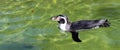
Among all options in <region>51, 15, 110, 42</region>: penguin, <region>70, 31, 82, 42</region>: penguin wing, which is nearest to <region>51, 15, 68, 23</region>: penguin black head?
<region>51, 15, 110, 42</region>: penguin

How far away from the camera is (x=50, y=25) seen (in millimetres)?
9266

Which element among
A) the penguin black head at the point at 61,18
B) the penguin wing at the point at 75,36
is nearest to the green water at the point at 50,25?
the penguin wing at the point at 75,36

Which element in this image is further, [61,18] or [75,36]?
[61,18]

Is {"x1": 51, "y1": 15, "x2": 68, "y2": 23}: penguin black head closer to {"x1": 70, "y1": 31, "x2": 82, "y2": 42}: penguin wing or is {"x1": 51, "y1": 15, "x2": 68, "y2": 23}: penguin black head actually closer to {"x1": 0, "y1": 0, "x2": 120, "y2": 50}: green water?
{"x1": 0, "y1": 0, "x2": 120, "y2": 50}: green water

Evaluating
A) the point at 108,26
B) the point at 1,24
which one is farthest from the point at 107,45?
the point at 1,24

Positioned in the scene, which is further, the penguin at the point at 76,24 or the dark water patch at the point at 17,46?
the penguin at the point at 76,24

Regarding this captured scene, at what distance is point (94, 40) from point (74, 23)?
965mm

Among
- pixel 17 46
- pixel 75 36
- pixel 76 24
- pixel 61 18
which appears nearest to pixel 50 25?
pixel 61 18

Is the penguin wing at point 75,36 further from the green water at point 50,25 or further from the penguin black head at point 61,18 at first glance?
the penguin black head at point 61,18

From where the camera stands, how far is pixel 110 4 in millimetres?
10844

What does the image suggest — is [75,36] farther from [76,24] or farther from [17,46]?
[17,46]

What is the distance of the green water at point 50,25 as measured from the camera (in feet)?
26.4

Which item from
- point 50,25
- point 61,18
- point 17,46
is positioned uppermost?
point 61,18

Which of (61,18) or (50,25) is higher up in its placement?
(61,18)
